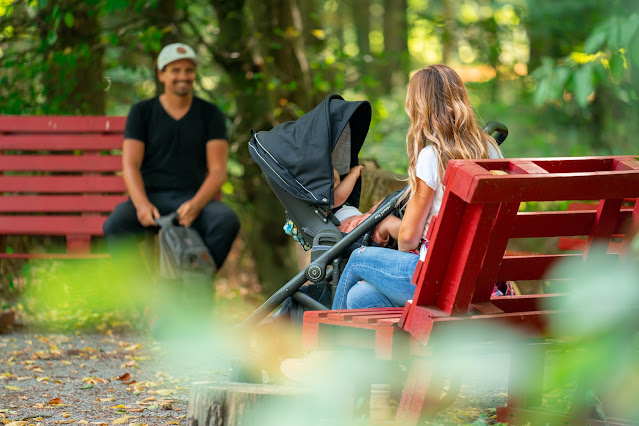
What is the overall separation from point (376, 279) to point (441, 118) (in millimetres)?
742

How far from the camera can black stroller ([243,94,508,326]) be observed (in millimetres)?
4133

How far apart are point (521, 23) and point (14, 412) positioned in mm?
8364

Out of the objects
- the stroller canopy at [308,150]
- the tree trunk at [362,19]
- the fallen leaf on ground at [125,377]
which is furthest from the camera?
the tree trunk at [362,19]

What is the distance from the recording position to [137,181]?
20.9 ft

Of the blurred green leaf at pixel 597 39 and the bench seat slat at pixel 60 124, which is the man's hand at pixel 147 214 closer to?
the bench seat slat at pixel 60 124

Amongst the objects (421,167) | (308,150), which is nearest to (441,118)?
(421,167)

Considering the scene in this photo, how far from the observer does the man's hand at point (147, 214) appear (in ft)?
20.3

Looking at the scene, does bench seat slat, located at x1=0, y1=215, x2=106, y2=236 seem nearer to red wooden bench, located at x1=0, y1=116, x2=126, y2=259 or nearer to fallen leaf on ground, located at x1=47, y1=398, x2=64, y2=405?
red wooden bench, located at x1=0, y1=116, x2=126, y2=259

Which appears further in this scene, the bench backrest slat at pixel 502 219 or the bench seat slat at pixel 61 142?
the bench seat slat at pixel 61 142

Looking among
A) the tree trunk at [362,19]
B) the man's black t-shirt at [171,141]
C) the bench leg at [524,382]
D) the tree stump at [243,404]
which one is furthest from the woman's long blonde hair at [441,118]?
the tree trunk at [362,19]

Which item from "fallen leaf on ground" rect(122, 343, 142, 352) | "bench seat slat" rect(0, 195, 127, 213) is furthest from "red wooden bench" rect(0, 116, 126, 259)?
"fallen leaf on ground" rect(122, 343, 142, 352)

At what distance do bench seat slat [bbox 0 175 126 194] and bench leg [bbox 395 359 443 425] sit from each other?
4515mm

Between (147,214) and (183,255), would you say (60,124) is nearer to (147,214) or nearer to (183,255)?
(147,214)

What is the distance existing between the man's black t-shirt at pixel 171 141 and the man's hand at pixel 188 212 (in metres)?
0.35
